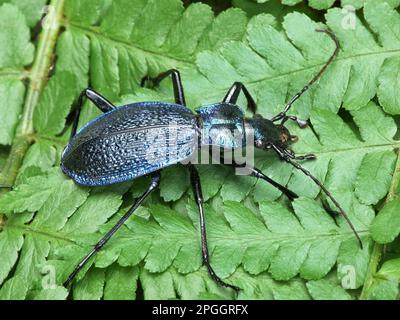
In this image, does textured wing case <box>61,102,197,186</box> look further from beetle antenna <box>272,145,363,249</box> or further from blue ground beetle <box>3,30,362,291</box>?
beetle antenna <box>272,145,363,249</box>

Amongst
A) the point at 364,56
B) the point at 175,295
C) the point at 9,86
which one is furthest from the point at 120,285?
the point at 364,56

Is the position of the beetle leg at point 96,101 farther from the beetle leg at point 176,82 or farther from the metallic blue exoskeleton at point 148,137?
the beetle leg at point 176,82

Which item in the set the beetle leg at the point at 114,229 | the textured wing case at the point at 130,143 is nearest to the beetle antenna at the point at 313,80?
the textured wing case at the point at 130,143

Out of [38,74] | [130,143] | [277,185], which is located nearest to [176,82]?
[130,143]

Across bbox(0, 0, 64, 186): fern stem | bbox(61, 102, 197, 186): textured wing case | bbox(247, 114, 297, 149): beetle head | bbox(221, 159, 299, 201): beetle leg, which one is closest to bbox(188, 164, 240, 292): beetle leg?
bbox(61, 102, 197, 186): textured wing case

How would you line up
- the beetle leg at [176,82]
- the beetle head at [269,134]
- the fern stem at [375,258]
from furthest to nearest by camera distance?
1. the beetle leg at [176,82]
2. the beetle head at [269,134]
3. the fern stem at [375,258]

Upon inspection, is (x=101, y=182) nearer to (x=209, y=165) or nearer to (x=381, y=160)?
(x=209, y=165)

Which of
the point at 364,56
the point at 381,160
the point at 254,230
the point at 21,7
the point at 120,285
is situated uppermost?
the point at 364,56

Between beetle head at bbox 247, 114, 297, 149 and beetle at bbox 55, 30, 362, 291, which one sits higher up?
beetle head at bbox 247, 114, 297, 149
